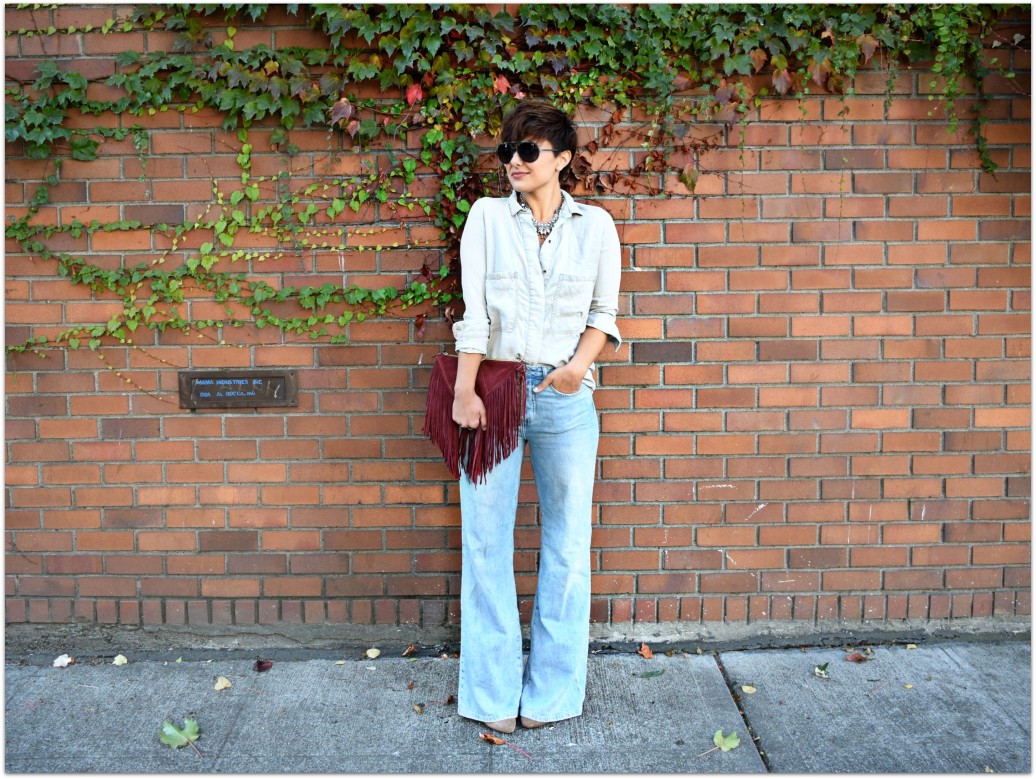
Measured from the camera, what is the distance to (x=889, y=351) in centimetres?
336

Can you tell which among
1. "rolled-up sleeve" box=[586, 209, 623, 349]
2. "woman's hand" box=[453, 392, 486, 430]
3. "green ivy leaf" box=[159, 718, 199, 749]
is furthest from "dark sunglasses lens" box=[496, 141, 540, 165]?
"green ivy leaf" box=[159, 718, 199, 749]

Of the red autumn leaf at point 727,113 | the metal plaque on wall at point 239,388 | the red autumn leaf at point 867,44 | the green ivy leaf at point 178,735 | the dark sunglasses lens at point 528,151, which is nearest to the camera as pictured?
the dark sunglasses lens at point 528,151

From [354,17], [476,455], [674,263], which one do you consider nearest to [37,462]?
[476,455]

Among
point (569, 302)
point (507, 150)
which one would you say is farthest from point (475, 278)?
point (507, 150)

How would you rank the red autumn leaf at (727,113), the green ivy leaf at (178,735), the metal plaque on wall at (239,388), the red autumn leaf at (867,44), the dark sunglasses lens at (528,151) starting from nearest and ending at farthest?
the dark sunglasses lens at (528,151), the green ivy leaf at (178,735), the red autumn leaf at (867,44), the red autumn leaf at (727,113), the metal plaque on wall at (239,388)

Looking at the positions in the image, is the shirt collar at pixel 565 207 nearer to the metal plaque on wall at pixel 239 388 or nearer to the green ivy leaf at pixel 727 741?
the metal plaque on wall at pixel 239 388

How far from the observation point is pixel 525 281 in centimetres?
270

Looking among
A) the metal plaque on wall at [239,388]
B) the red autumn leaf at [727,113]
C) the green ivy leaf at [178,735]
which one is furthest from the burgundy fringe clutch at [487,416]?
the red autumn leaf at [727,113]

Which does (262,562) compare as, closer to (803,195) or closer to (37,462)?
(37,462)

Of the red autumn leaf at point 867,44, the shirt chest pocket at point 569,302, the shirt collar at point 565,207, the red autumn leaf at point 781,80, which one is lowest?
the shirt chest pocket at point 569,302

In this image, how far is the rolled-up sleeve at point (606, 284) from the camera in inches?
109

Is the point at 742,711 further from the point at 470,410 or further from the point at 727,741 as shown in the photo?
the point at 470,410

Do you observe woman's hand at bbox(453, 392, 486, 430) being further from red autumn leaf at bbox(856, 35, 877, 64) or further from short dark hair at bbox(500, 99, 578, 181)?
red autumn leaf at bbox(856, 35, 877, 64)

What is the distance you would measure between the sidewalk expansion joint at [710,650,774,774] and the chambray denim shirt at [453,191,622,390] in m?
1.39
